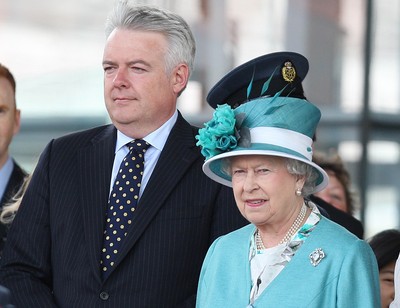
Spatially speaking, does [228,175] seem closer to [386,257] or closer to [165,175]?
[165,175]

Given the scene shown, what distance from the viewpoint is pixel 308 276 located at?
10.6 feet

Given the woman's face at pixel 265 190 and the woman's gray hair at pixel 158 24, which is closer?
the woman's face at pixel 265 190

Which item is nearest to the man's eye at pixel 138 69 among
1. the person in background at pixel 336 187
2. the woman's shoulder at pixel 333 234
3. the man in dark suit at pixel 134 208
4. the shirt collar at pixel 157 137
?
the man in dark suit at pixel 134 208

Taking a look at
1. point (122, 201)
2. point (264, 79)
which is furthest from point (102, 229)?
point (264, 79)

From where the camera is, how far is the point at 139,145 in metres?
3.86

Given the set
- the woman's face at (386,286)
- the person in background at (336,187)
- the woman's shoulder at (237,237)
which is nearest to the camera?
the woman's shoulder at (237,237)

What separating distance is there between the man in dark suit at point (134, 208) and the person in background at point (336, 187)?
5.04 feet

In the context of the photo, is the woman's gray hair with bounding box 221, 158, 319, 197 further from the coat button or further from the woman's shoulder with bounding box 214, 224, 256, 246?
the coat button

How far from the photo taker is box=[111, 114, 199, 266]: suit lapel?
146 inches

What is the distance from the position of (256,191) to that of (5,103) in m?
1.62

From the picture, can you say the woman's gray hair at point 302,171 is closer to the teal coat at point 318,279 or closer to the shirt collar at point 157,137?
the teal coat at point 318,279

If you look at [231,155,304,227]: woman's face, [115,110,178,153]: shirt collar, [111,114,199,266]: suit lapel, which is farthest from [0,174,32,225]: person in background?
[231,155,304,227]: woman's face

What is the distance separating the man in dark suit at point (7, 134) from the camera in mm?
4570

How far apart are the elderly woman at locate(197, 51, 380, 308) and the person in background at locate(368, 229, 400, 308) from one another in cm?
107
